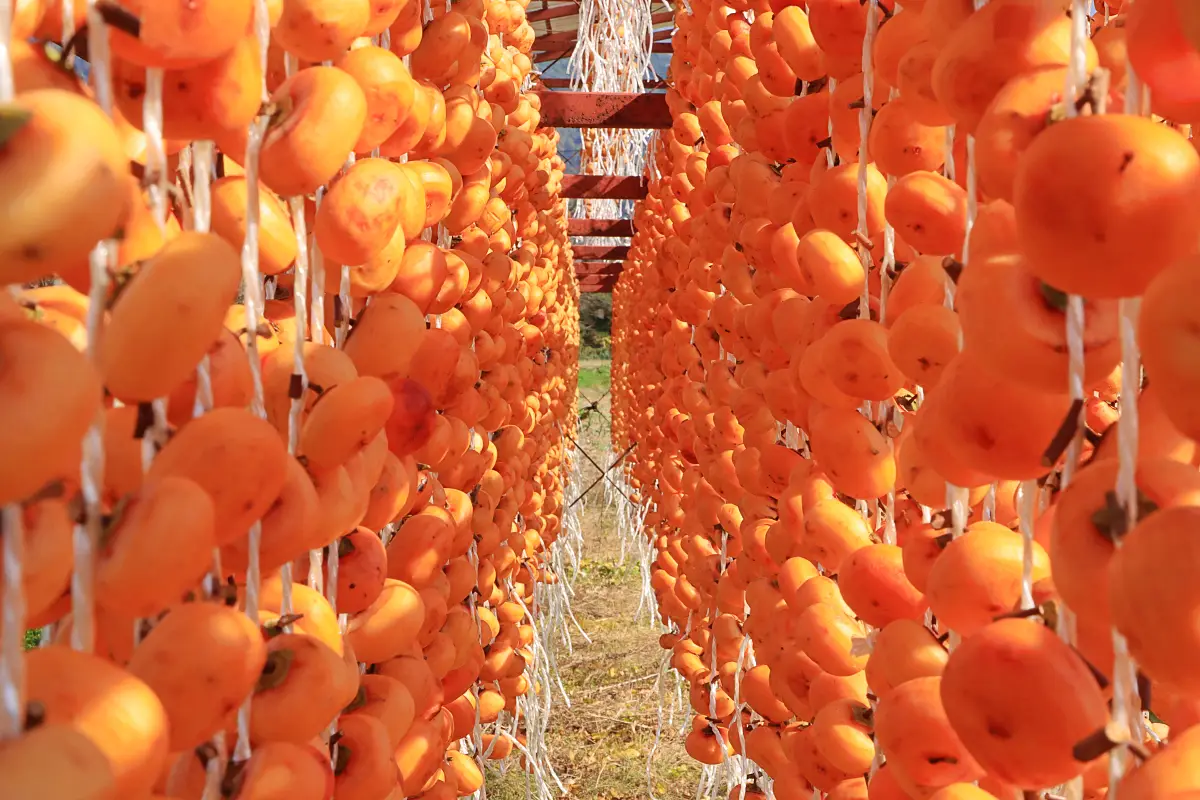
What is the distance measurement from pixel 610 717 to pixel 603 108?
1.96 meters

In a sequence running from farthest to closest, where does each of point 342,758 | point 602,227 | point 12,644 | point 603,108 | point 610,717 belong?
point 602,227, point 610,717, point 603,108, point 342,758, point 12,644

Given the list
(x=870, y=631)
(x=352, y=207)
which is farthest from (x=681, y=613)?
(x=352, y=207)

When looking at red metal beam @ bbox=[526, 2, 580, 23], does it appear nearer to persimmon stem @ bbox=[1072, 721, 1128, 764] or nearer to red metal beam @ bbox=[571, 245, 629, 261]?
red metal beam @ bbox=[571, 245, 629, 261]

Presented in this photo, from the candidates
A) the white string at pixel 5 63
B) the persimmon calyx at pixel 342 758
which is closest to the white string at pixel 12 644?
the white string at pixel 5 63

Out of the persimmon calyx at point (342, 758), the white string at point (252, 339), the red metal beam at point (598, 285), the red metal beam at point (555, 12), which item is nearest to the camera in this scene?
the white string at point (252, 339)

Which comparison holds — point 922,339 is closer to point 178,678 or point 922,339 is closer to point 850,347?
point 850,347

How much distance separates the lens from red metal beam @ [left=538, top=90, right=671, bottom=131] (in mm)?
2088

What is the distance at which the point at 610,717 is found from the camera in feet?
10.2

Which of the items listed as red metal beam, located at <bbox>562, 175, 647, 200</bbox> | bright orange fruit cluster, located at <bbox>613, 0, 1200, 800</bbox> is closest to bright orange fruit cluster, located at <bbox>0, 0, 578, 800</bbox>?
bright orange fruit cluster, located at <bbox>613, 0, 1200, 800</bbox>

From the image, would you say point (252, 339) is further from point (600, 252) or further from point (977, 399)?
point (600, 252)

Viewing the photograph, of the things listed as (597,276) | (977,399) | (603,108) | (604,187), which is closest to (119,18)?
(977,399)

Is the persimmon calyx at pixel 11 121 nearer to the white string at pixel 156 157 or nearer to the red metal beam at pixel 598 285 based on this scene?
the white string at pixel 156 157

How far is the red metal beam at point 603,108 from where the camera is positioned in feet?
6.85

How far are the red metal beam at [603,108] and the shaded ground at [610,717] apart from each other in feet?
5.59
